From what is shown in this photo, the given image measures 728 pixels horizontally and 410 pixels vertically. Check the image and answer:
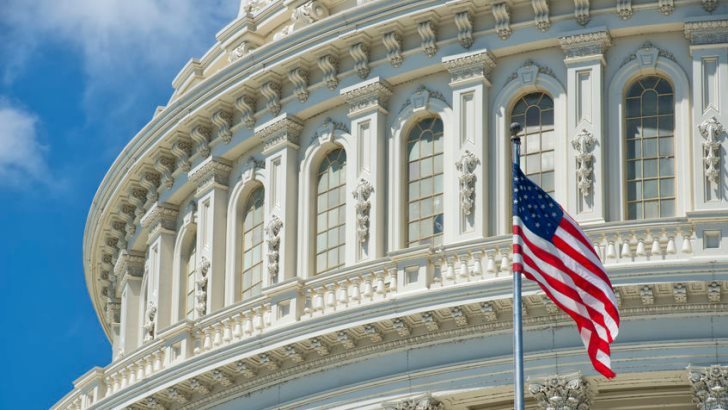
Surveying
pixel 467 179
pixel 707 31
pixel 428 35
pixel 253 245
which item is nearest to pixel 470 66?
pixel 428 35

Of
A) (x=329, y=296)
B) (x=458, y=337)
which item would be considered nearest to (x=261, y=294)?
(x=329, y=296)

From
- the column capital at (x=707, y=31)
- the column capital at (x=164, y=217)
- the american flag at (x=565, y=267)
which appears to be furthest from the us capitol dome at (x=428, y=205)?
the american flag at (x=565, y=267)

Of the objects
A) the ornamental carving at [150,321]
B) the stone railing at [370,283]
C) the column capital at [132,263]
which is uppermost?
the column capital at [132,263]

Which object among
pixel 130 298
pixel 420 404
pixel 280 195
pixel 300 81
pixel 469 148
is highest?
pixel 300 81

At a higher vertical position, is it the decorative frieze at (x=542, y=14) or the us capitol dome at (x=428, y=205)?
the decorative frieze at (x=542, y=14)

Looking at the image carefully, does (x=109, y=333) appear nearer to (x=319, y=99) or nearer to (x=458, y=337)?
(x=319, y=99)

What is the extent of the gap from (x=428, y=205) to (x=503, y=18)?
12.6 feet

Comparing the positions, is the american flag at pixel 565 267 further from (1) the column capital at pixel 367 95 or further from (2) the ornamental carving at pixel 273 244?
(2) the ornamental carving at pixel 273 244

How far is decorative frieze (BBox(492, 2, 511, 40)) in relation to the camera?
179ft

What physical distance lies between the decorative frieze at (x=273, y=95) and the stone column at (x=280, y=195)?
0.23 metres

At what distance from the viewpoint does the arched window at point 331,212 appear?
56.4 meters

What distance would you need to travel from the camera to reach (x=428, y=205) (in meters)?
55.1

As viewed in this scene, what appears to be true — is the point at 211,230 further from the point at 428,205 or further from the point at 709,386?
the point at 709,386

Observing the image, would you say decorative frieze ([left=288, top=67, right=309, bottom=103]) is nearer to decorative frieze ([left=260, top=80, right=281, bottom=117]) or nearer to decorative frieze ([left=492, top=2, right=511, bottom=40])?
decorative frieze ([left=260, top=80, right=281, bottom=117])
